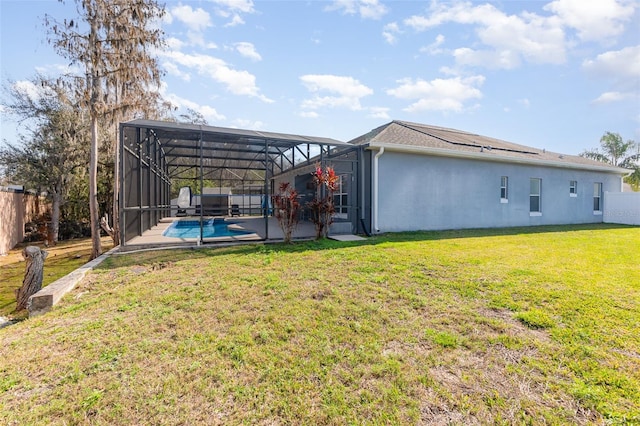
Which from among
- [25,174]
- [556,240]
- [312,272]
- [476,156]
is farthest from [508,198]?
[25,174]

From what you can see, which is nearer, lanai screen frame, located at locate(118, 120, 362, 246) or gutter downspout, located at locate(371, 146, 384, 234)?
lanai screen frame, located at locate(118, 120, 362, 246)

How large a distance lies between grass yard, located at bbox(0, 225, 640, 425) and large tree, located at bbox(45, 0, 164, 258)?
19.9 feet

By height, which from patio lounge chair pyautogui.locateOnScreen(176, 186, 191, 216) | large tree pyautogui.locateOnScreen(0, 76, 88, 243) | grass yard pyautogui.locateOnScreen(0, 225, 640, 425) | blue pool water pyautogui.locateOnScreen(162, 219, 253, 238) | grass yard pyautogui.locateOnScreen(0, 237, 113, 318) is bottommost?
grass yard pyautogui.locateOnScreen(0, 237, 113, 318)

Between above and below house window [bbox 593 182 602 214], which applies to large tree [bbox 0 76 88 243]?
above

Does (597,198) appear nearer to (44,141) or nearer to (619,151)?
(44,141)

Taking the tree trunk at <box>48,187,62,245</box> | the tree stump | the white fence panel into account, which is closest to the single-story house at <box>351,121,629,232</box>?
the white fence panel

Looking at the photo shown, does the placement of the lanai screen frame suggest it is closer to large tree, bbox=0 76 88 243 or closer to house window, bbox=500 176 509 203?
large tree, bbox=0 76 88 243

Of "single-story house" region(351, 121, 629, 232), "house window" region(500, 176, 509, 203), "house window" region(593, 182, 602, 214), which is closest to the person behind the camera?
"single-story house" region(351, 121, 629, 232)

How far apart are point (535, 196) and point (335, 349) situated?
44.8 ft

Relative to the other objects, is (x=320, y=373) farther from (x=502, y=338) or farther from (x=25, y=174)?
(x=25, y=174)

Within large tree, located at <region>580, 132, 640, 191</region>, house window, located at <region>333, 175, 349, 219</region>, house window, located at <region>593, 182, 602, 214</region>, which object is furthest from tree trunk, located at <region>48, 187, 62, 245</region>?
large tree, located at <region>580, 132, 640, 191</region>

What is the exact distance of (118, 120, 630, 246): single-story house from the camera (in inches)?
341

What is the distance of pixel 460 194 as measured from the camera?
1070cm

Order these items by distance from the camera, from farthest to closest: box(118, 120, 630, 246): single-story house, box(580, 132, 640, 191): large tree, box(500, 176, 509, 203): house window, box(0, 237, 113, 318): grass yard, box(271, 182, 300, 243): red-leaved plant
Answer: box(580, 132, 640, 191): large tree → box(500, 176, 509, 203): house window → box(118, 120, 630, 246): single-story house → box(271, 182, 300, 243): red-leaved plant → box(0, 237, 113, 318): grass yard
